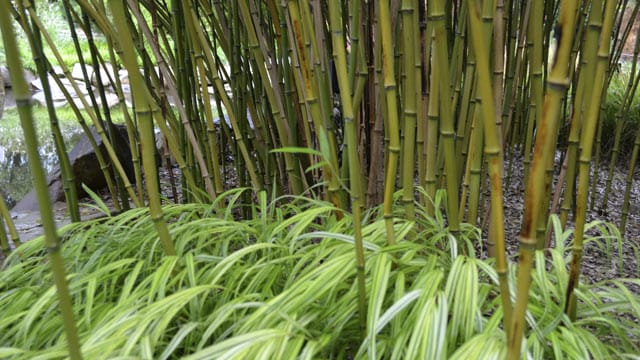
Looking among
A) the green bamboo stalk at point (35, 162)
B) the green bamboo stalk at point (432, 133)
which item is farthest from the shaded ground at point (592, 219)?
the green bamboo stalk at point (35, 162)

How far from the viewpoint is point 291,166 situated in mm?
1280

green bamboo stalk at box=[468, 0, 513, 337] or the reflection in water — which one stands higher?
green bamboo stalk at box=[468, 0, 513, 337]

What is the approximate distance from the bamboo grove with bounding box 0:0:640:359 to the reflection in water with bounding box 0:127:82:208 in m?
1.12

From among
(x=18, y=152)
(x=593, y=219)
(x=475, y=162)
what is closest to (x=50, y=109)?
(x=475, y=162)

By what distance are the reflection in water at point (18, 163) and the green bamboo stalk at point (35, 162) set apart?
6.08 feet

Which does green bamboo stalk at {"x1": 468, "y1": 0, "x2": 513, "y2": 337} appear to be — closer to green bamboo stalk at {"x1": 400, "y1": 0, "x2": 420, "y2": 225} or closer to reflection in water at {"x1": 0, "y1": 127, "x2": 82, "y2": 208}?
green bamboo stalk at {"x1": 400, "y1": 0, "x2": 420, "y2": 225}

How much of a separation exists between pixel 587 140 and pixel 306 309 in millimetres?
432

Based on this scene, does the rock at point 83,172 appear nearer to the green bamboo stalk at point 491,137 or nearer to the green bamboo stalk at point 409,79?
the green bamboo stalk at point 409,79

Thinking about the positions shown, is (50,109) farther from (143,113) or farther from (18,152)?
(18,152)

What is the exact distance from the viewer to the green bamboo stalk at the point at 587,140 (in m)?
0.65

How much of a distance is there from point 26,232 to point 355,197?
1.45m

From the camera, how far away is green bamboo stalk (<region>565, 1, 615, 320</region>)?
0.65 meters

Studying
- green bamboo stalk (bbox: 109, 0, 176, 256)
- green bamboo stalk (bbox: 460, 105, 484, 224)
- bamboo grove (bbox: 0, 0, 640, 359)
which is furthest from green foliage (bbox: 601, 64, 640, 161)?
green bamboo stalk (bbox: 109, 0, 176, 256)

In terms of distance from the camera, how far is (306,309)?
757 millimetres
